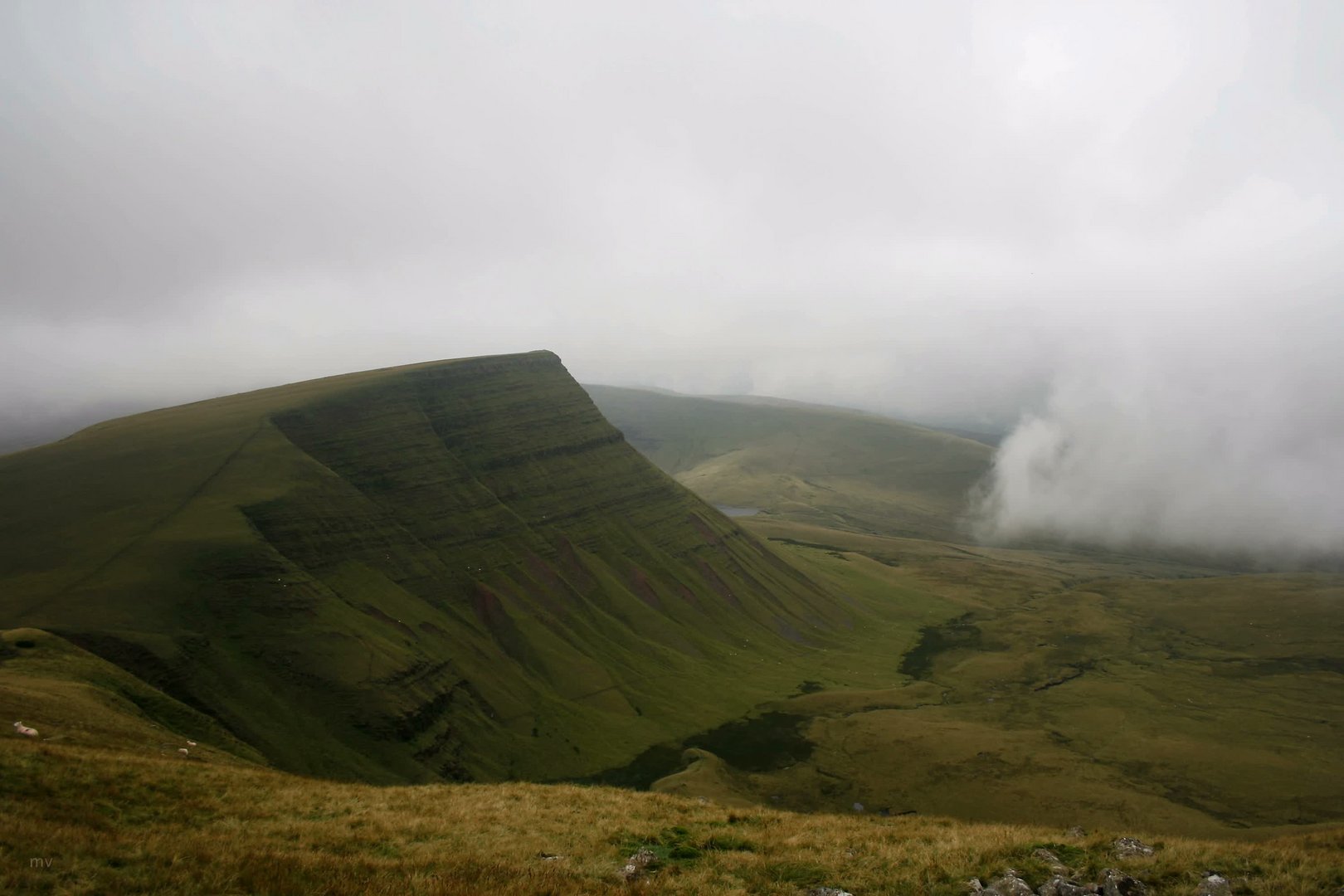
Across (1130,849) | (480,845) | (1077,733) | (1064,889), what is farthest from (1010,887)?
(1077,733)

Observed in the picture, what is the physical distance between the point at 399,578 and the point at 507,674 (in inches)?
858

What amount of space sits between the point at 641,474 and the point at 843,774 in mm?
99305

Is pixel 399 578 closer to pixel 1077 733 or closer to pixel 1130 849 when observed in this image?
pixel 1130 849

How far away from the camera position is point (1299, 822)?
7944cm

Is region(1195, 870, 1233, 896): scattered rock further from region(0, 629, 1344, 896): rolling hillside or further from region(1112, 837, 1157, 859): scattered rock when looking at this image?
region(1112, 837, 1157, 859): scattered rock

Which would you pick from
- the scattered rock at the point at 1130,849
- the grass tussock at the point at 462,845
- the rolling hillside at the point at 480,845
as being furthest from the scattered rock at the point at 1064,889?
the scattered rock at the point at 1130,849

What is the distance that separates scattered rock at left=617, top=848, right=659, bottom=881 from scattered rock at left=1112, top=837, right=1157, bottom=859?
14472mm

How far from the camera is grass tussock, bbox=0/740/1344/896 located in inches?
663

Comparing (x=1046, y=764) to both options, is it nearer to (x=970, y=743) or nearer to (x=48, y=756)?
(x=970, y=743)

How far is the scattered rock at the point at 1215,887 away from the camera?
18078 millimetres

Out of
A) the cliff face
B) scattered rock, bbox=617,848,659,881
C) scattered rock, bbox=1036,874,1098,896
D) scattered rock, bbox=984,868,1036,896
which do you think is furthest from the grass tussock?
the cliff face

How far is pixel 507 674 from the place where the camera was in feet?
313

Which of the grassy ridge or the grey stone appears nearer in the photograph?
the grey stone

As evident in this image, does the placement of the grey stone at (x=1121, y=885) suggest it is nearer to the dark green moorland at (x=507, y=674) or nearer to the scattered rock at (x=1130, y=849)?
the dark green moorland at (x=507, y=674)
